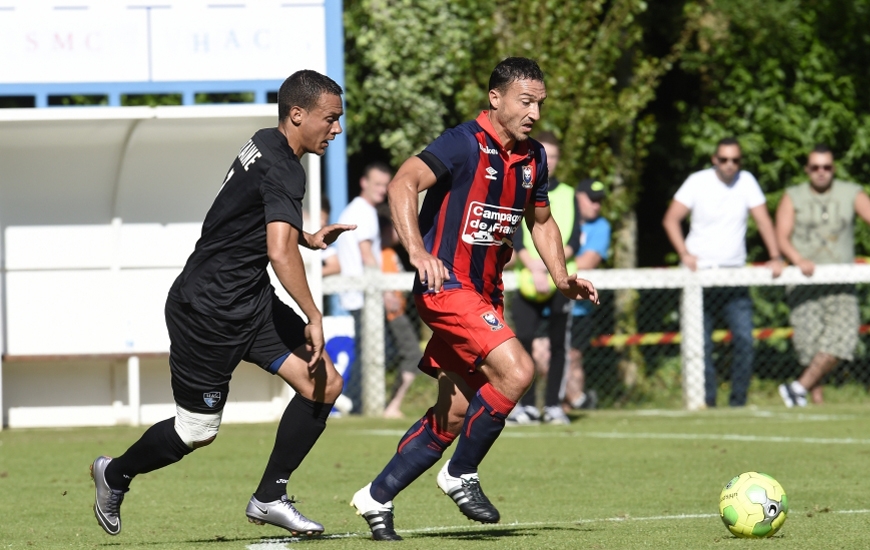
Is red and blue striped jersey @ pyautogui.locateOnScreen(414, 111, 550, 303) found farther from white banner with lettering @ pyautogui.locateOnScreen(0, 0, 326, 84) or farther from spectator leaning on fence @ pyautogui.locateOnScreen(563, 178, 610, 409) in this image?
spectator leaning on fence @ pyautogui.locateOnScreen(563, 178, 610, 409)

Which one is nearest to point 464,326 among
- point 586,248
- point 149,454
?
point 149,454

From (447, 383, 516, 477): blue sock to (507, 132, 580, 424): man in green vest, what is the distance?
5.17 m

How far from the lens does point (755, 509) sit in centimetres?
602

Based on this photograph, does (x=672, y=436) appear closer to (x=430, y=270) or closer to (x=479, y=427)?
(x=479, y=427)

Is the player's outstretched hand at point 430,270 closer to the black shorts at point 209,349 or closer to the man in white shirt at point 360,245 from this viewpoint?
the black shorts at point 209,349

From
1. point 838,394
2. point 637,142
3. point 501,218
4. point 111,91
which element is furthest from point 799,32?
point 501,218

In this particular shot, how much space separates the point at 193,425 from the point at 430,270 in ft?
4.17

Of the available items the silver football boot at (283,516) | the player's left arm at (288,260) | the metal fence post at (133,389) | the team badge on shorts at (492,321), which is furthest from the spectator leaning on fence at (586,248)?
the player's left arm at (288,260)

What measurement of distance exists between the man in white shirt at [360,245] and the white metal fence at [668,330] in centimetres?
11

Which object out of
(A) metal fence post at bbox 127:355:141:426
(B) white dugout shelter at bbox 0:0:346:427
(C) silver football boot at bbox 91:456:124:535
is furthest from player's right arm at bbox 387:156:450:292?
(A) metal fence post at bbox 127:355:141:426

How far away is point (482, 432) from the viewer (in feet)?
20.2

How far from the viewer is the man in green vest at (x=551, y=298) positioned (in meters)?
11.4

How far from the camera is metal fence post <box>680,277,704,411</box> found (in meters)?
13.0

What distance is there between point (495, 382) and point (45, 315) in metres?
6.93
